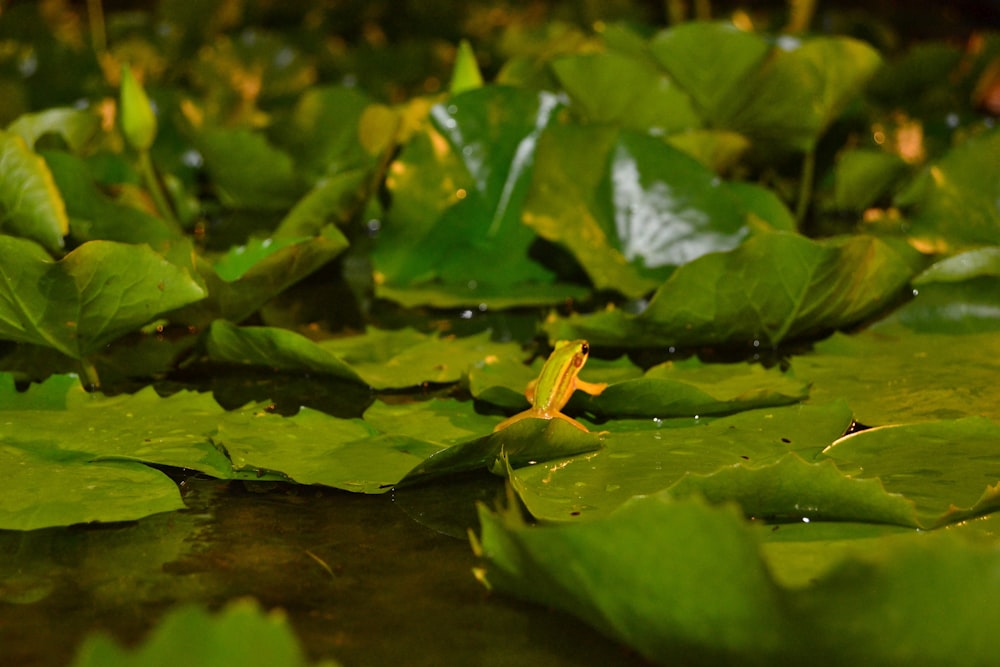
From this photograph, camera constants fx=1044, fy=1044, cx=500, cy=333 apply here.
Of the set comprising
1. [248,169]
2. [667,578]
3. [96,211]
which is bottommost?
[248,169]

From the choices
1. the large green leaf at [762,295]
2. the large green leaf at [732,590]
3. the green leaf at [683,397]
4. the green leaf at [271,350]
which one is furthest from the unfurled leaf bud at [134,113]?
the large green leaf at [732,590]

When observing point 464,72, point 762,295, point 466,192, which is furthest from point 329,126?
point 762,295

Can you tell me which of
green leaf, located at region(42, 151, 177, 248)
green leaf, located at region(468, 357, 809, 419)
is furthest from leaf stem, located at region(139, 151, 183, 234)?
green leaf, located at region(468, 357, 809, 419)

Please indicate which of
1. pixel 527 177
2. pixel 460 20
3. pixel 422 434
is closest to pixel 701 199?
pixel 527 177

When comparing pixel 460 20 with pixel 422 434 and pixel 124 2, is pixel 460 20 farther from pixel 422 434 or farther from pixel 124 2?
pixel 422 434

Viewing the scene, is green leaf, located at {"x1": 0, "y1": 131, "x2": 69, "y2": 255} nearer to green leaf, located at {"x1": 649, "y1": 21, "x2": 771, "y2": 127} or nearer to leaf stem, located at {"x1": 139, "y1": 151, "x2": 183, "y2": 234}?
leaf stem, located at {"x1": 139, "y1": 151, "x2": 183, "y2": 234}

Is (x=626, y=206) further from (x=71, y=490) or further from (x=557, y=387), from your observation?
(x=71, y=490)
